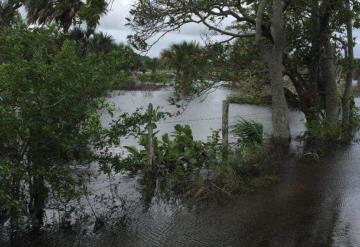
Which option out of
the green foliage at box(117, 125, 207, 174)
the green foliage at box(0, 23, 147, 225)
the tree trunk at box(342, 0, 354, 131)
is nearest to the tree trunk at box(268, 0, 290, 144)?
the tree trunk at box(342, 0, 354, 131)

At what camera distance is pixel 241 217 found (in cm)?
825

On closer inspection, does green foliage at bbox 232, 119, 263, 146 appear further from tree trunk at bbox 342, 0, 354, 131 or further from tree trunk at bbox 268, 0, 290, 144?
tree trunk at bbox 342, 0, 354, 131

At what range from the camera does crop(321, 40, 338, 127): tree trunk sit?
1580cm

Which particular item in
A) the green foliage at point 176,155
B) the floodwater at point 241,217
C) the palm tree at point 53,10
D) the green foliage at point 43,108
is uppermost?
the palm tree at point 53,10

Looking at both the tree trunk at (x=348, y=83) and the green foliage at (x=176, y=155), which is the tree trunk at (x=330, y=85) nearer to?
the tree trunk at (x=348, y=83)

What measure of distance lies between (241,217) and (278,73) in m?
6.90

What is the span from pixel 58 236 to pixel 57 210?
2.28 feet

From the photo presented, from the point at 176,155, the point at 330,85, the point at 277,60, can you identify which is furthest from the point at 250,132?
the point at 330,85

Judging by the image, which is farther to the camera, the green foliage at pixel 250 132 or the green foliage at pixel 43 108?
the green foliage at pixel 250 132

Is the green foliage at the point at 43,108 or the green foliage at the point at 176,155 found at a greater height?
the green foliage at the point at 43,108

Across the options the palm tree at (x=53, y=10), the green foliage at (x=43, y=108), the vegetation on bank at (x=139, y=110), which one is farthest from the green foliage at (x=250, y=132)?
the palm tree at (x=53, y=10)

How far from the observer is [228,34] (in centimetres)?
1450

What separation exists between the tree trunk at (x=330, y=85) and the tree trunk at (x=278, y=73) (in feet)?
6.73

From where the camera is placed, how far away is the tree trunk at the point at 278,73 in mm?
13977
